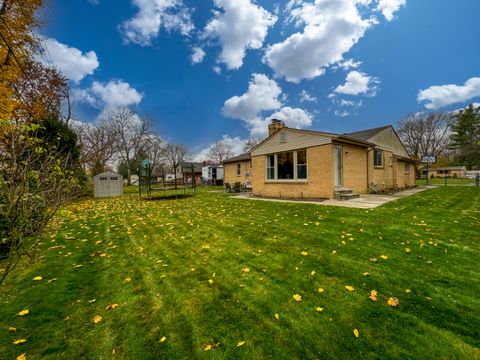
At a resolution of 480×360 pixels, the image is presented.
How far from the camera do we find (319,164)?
10336mm

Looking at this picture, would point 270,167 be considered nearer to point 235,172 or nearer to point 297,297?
point 297,297

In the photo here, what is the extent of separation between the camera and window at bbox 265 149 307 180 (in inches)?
442

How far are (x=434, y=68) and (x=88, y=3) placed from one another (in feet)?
77.0

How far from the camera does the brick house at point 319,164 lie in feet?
33.6

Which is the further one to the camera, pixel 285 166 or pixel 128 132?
pixel 128 132

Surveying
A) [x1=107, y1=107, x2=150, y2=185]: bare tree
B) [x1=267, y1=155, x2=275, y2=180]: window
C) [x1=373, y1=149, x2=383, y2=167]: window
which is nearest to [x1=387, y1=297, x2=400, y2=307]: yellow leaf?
[x1=267, y1=155, x2=275, y2=180]: window

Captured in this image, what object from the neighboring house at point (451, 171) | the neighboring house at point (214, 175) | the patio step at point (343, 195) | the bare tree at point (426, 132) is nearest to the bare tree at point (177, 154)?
the neighboring house at point (214, 175)

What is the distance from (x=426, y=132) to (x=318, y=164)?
160 feet

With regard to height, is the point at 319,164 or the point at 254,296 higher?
the point at 319,164

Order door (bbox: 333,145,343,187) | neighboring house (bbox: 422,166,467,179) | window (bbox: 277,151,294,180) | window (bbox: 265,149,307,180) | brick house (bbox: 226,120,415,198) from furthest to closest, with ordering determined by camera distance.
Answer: neighboring house (bbox: 422,166,467,179) → window (bbox: 277,151,294,180) → window (bbox: 265,149,307,180) → door (bbox: 333,145,343,187) → brick house (bbox: 226,120,415,198)

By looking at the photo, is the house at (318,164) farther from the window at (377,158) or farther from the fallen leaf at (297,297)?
the fallen leaf at (297,297)

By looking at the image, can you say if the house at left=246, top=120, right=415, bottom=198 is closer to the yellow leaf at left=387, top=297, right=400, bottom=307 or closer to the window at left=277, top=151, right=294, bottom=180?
the window at left=277, top=151, right=294, bottom=180

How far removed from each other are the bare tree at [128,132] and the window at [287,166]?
1224 inches

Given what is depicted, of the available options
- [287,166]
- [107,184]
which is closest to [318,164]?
[287,166]
